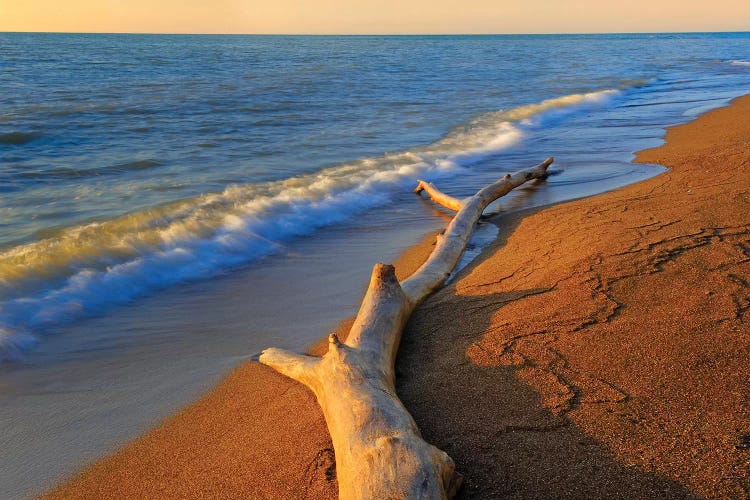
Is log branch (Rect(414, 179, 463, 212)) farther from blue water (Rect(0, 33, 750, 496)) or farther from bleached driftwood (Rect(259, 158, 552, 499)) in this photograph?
bleached driftwood (Rect(259, 158, 552, 499))

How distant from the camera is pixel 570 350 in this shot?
3305 mm

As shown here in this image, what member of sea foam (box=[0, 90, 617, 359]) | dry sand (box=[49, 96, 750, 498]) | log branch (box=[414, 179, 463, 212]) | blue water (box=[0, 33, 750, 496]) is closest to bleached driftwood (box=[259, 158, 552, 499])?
dry sand (box=[49, 96, 750, 498])

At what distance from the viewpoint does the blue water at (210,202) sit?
4.10 m

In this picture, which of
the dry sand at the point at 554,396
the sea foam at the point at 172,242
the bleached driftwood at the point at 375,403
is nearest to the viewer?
the bleached driftwood at the point at 375,403

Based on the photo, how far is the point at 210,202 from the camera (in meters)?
7.34

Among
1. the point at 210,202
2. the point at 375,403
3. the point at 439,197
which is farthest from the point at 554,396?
the point at 210,202

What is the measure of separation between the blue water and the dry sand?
54 centimetres

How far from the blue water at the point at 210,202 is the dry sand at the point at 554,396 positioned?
1.76ft

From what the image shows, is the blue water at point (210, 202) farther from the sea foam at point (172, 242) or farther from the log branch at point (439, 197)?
the log branch at point (439, 197)

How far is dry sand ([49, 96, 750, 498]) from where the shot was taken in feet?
8.10

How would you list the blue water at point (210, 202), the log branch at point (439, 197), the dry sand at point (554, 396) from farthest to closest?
the log branch at point (439, 197)
the blue water at point (210, 202)
the dry sand at point (554, 396)

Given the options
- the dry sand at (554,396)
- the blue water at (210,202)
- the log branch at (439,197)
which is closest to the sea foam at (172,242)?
the blue water at (210,202)

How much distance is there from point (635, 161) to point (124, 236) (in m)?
7.37

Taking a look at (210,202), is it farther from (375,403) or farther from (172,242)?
(375,403)
